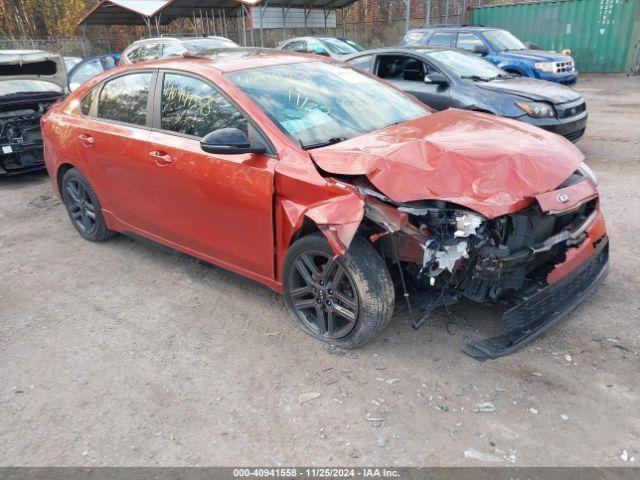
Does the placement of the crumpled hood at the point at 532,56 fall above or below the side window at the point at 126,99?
below

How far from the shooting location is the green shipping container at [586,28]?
16406 mm

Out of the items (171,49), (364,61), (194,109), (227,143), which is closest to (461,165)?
(227,143)

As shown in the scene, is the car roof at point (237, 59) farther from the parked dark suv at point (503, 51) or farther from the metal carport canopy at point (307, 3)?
the metal carport canopy at point (307, 3)

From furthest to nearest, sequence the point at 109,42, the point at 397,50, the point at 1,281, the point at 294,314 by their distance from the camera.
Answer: the point at 109,42
the point at 397,50
the point at 1,281
the point at 294,314

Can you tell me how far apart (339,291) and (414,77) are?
5.40 m

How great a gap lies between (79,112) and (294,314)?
2.91 metres

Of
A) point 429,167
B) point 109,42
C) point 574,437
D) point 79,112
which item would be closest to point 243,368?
point 429,167

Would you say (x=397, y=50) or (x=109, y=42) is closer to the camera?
(x=397, y=50)

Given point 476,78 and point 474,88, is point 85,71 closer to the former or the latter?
point 476,78

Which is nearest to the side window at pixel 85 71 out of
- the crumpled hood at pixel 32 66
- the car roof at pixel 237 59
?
the crumpled hood at pixel 32 66

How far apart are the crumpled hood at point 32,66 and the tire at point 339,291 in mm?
6721

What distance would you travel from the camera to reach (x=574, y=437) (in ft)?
8.01

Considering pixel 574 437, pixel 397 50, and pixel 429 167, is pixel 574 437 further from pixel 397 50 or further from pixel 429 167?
pixel 397 50

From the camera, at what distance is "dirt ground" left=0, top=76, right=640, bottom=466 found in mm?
2467
